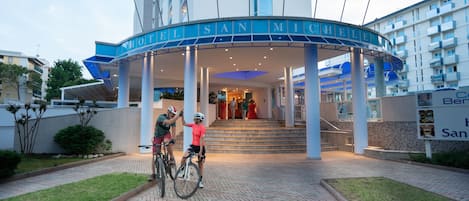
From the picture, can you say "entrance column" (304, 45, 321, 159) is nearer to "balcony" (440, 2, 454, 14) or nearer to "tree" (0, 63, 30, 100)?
"balcony" (440, 2, 454, 14)

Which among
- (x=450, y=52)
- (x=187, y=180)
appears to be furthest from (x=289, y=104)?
(x=450, y=52)

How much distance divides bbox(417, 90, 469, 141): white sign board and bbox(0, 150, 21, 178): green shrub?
11621 millimetres

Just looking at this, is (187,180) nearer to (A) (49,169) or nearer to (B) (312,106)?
(A) (49,169)

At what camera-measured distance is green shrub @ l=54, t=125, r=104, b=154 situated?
9.55 metres

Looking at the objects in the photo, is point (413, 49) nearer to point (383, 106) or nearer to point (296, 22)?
point (383, 106)

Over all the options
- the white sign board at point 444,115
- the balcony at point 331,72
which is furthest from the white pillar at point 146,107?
the balcony at point 331,72

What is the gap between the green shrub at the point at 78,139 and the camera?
955cm

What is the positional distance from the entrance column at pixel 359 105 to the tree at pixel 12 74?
41.8 meters

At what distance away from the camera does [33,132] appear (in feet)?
32.6

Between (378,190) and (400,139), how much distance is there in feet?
21.0

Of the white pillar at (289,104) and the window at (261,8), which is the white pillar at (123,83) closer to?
the window at (261,8)

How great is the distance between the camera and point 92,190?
4.86 metres

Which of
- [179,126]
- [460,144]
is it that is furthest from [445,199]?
[179,126]

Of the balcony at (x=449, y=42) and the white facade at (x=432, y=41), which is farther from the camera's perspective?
the balcony at (x=449, y=42)
